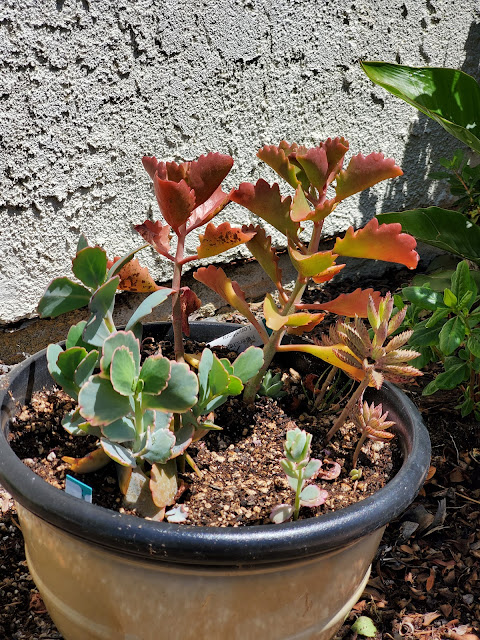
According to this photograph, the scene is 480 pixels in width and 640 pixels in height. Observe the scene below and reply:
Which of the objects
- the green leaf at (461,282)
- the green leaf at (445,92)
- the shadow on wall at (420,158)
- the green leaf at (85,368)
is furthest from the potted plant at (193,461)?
the shadow on wall at (420,158)

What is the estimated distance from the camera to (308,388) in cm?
120

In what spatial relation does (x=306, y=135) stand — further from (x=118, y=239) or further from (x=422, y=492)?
(x=422, y=492)

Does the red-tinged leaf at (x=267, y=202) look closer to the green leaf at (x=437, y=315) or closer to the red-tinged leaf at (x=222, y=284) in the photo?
the red-tinged leaf at (x=222, y=284)

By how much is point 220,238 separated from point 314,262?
147mm

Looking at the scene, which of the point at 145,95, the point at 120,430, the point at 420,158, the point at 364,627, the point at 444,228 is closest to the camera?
the point at 120,430

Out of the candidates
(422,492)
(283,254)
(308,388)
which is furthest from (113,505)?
(283,254)

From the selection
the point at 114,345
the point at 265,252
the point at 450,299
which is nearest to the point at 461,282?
the point at 450,299

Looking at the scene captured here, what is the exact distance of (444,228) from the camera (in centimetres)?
168

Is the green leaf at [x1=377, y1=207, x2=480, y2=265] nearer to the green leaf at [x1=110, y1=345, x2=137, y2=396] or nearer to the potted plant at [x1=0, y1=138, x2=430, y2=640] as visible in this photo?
the potted plant at [x1=0, y1=138, x2=430, y2=640]

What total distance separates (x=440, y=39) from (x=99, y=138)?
1.16 metres

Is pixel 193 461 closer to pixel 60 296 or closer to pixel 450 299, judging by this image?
pixel 60 296

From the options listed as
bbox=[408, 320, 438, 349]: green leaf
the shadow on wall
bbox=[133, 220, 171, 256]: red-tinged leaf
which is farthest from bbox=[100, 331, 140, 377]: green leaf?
the shadow on wall

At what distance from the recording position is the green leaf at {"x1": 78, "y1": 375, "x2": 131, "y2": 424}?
80cm

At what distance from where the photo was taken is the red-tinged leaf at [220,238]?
0.95m
